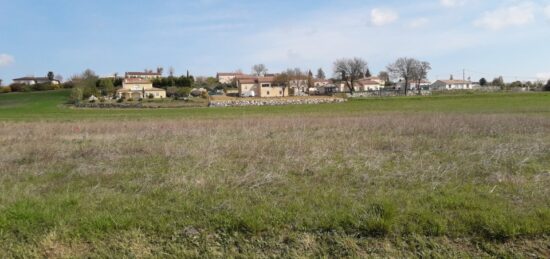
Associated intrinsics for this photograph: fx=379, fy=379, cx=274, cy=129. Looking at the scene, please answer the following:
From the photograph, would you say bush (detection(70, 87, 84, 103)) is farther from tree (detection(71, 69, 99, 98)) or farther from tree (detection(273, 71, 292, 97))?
tree (detection(273, 71, 292, 97))

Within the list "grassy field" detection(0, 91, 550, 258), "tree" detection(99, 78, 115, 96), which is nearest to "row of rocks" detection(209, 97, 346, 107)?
"tree" detection(99, 78, 115, 96)

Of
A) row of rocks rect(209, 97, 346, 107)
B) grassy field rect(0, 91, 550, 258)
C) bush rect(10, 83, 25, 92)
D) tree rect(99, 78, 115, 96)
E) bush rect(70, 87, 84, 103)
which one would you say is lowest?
grassy field rect(0, 91, 550, 258)

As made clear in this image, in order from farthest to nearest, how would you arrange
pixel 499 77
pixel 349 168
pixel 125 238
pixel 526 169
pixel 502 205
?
pixel 499 77 → pixel 349 168 → pixel 526 169 → pixel 502 205 → pixel 125 238

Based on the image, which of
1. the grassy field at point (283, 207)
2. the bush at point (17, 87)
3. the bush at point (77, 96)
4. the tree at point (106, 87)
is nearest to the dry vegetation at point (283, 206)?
the grassy field at point (283, 207)

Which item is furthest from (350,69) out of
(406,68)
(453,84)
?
(453,84)

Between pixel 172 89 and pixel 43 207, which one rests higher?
pixel 172 89

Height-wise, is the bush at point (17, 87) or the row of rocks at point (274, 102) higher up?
the bush at point (17, 87)

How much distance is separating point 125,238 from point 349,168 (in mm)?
4895

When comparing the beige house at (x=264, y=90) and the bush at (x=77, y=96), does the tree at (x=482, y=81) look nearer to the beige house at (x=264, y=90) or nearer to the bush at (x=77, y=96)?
the beige house at (x=264, y=90)

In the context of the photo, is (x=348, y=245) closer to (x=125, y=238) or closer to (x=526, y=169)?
(x=125, y=238)

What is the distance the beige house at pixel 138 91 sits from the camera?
99106mm

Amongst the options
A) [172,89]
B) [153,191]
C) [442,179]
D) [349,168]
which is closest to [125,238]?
[153,191]

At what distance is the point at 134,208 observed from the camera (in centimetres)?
557

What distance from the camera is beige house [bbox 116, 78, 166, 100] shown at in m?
99.1
